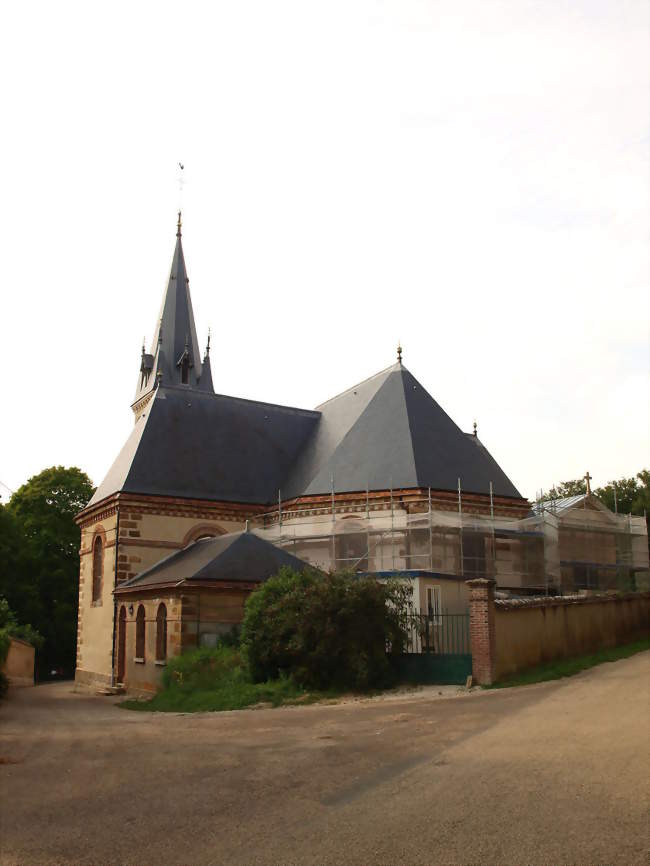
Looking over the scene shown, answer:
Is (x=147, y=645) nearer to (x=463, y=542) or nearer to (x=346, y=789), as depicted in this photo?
(x=463, y=542)

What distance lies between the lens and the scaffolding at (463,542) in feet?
81.1

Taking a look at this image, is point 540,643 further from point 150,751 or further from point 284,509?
point 284,509

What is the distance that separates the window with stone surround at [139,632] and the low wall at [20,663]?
6989 millimetres

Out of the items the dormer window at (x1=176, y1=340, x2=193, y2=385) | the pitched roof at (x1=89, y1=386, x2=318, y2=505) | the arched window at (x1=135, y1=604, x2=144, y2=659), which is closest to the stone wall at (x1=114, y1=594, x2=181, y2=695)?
the arched window at (x1=135, y1=604, x2=144, y2=659)

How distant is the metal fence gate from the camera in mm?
16625

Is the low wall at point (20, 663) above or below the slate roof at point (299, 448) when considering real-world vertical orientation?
below

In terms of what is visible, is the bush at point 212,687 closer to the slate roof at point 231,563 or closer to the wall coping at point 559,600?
the slate roof at point 231,563

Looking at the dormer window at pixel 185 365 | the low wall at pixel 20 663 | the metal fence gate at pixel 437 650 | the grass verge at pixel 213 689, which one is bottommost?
the low wall at pixel 20 663

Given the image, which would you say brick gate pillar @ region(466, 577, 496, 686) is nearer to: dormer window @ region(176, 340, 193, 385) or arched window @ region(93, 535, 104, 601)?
arched window @ region(93, 535, 104, 601)

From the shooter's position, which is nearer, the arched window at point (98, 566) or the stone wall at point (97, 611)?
the stone wall at point (97, 611)

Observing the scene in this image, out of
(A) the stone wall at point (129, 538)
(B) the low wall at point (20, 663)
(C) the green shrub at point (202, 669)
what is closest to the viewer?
(C) the green shrub at point (202, 669)

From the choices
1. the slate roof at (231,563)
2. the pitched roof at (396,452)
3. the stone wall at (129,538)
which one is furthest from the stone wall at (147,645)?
the pitched roof at (396,452)

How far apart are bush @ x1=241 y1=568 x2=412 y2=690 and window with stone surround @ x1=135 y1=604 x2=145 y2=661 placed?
716 cm

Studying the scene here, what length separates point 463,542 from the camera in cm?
2533
